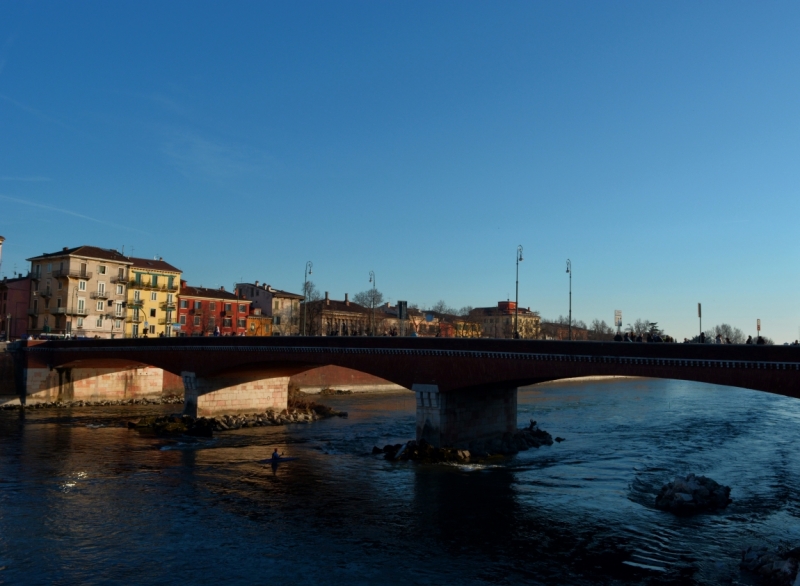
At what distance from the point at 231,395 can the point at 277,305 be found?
5468 cm

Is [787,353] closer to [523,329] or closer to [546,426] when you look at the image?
[546,426]

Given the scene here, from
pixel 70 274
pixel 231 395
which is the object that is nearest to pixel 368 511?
pixel 231 395

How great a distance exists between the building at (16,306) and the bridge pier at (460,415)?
5960 centimetres

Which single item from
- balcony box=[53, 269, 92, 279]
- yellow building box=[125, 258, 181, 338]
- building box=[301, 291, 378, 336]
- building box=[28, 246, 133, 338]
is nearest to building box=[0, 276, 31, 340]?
building box=[28, 246, 133, 338]

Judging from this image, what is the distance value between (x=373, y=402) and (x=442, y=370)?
1233 inches

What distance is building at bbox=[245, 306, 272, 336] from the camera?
98.4 meters

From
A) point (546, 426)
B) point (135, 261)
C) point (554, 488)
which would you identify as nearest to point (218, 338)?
point (546, 426)

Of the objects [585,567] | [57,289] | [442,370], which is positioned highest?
[57,289]

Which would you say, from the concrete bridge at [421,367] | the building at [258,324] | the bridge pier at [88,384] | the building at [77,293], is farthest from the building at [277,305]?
the concrete bridge at [421,367]

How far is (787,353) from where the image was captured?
25.6 m

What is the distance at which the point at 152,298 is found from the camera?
281 ft

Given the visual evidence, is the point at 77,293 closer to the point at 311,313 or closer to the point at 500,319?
the point at 311,313

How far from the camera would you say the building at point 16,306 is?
257ft

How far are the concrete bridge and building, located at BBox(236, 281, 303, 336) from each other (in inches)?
1570
